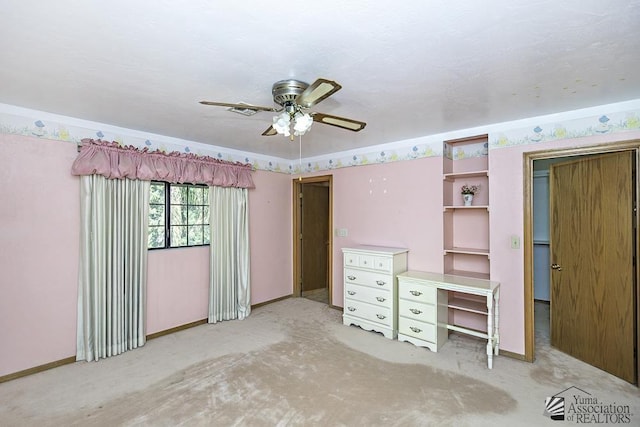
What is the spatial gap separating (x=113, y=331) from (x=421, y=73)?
12.0 feet

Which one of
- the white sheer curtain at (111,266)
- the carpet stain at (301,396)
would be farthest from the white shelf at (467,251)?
the white sheer curtain at (111,266)

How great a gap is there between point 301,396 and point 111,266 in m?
2.28

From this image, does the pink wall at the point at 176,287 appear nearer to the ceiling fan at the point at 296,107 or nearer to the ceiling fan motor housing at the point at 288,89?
the ceiling fan at the point at 296,107

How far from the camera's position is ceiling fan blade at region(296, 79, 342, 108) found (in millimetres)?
1548

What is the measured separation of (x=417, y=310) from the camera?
10.6ft

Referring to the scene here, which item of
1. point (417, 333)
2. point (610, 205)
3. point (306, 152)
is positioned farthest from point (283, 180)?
point (610, 205)

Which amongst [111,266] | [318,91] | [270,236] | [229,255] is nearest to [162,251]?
[111,266]

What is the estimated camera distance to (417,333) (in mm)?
3240

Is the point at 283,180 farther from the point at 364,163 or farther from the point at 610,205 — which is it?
the point at 610,205

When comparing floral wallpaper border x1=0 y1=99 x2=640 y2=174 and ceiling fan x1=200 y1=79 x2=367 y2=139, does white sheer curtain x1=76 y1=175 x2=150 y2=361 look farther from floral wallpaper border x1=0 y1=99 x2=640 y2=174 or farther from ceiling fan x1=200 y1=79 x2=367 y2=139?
ceiling fan x1=200 y1=79 x2=367 y2=139

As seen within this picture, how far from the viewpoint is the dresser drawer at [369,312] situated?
3.51 metres

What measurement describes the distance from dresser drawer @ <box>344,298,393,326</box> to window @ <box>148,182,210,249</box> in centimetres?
206

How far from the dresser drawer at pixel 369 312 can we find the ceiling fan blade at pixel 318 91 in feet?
8.56

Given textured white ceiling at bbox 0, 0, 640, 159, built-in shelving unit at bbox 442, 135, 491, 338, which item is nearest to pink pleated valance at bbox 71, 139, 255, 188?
textured white ceiling at bbox 0, 0, 640, 159
